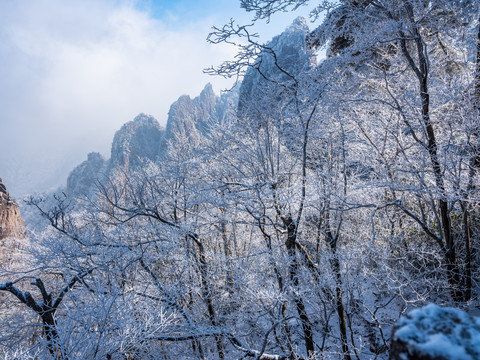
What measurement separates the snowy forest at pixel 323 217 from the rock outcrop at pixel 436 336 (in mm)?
3626

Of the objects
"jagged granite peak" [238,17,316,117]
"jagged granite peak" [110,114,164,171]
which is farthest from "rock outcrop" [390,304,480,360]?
"jagged granite peak" [110,114,164,171]

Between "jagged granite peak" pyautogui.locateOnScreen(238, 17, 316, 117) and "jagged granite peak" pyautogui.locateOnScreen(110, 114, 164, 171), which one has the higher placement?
"jagged granite peak" pyautogui.locateOnScreen(110, 114, 164, 171)

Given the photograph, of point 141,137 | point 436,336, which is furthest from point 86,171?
point 436,336

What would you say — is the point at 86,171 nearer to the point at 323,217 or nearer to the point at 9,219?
the point at 9,219

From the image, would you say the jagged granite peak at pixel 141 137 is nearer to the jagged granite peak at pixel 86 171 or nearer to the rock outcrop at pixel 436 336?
the jagged granite peak at pixel 86 171

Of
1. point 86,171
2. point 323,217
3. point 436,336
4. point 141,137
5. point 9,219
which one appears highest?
point 141,137

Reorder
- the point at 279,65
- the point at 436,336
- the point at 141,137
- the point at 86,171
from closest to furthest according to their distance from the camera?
the point at 436,336 < the point at 279,65 < the point at 141,137 < the point at 86,171

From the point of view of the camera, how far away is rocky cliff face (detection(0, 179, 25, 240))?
15296mm

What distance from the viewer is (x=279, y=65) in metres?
5.94

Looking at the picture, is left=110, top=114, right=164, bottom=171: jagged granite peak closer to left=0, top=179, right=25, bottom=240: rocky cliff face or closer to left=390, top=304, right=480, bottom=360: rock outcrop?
left=0, top=179, right=25, bottom=240: rocky cliff face

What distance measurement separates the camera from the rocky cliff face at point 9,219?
50.2ft

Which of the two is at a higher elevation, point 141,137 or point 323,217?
point 141,137

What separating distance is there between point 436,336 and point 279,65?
6325 mm

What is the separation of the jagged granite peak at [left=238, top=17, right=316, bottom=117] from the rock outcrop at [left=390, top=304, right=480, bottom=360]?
183 inches
